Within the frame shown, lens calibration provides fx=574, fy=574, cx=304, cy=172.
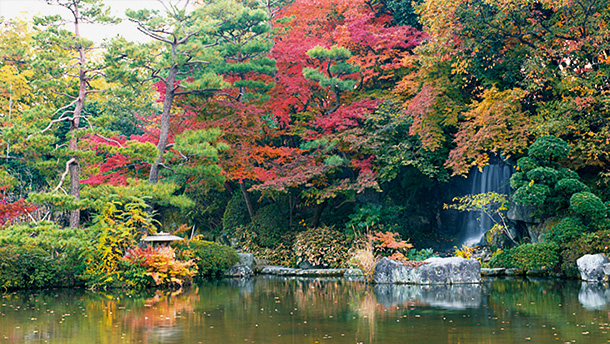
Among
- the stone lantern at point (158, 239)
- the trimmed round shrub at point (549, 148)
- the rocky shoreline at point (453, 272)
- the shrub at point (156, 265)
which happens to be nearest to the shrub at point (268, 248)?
the rocky shoreline at point (453, 272)

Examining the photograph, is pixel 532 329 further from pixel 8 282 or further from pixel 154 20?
→ pixel 154 20

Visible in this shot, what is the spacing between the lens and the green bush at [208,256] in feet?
49.9

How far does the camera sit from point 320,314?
344 inches

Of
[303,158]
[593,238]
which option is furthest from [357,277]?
[593,238]

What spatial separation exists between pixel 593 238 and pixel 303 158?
7.89m

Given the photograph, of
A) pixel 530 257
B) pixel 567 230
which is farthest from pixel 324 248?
pixel 567 230

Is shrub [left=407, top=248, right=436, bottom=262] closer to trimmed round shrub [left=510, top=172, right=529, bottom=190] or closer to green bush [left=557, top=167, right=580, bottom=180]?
trimmed round shrub [left=510, top=172, right=529, bottom=190]

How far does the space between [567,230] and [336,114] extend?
679cm

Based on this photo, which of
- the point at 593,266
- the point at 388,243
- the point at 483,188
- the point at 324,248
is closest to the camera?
the point at 593,266

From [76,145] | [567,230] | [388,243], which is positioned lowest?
[388,243]

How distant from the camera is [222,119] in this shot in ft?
53.6

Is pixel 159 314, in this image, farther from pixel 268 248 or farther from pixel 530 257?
pixel 268 248

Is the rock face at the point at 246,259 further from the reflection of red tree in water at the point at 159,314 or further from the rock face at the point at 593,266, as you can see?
Result: the rock face at the point at 593,266

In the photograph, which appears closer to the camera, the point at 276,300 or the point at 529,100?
the point at 276,300
